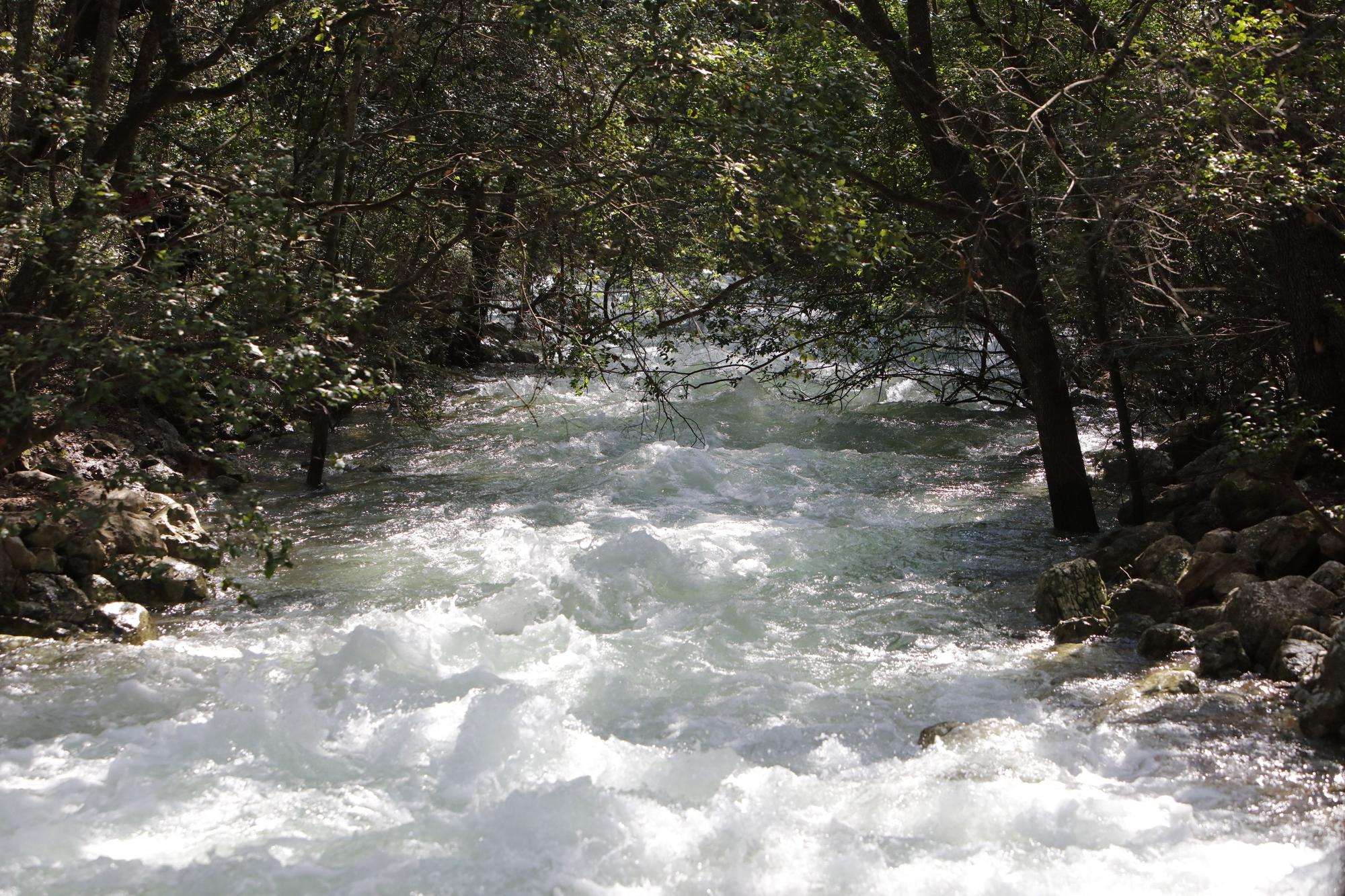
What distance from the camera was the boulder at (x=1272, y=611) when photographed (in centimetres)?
696

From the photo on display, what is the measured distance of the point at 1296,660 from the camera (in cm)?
663

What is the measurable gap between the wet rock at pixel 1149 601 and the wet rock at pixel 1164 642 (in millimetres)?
473

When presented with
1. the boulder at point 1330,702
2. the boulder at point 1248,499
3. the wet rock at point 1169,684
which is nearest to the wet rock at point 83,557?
the wet rock at point 1169,684

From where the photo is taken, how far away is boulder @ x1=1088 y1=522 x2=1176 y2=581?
357 inches

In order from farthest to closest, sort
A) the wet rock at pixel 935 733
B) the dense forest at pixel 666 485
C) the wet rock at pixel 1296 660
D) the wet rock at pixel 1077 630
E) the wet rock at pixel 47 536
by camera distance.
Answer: the wet rock at pixel 47 536 < the wet rock at pixel 1077 630 < the wet rock at pixel 1296 660 < the wet rock at pixel 935 733 < the dense forest at pixel 666 485

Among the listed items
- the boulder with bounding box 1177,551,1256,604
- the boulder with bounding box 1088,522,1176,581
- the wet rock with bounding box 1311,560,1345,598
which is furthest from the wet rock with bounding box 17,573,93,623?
the wet rock with bounding box 1311,560,1345,598

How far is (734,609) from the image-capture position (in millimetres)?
8836

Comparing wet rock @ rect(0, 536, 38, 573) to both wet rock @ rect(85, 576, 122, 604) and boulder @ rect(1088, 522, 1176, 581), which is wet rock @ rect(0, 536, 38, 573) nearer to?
wet rock @ rect(85, 576, 122, 604)

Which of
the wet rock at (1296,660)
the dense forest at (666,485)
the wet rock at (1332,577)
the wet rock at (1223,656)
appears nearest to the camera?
the dense forest at (666,485)

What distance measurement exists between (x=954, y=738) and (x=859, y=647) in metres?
1.82

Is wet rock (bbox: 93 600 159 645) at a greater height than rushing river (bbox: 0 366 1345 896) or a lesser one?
greater

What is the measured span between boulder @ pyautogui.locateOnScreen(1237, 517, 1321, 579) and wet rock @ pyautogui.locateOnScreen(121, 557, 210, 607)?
7.53 metres

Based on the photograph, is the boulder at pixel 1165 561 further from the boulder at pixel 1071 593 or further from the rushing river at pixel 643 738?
the rushing river at pixel 643 738

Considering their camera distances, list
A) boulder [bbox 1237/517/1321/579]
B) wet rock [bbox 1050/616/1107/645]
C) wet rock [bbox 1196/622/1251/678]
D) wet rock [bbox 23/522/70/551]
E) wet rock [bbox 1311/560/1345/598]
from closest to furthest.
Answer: wet rock [bbox 1196/622/1251/678] < wet rock [bbox 1311/560/1345/598] < wet rock [bbox 1050/616/1107/645] < boulder [bbox 1237/517/1321/579] < wet rock [bbox 23/522/70/551]
